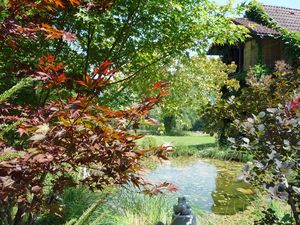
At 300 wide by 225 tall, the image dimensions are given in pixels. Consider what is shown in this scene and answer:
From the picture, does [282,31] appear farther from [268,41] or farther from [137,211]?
[137,211]

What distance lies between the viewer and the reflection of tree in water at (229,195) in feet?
25.2

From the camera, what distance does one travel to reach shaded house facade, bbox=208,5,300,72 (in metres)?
17.8

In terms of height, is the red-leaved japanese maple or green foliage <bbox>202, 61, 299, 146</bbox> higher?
green foliage <bbox>202, 61, 299, 146</bbox>

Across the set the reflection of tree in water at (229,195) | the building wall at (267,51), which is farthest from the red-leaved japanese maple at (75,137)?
the building wall at (267,51)

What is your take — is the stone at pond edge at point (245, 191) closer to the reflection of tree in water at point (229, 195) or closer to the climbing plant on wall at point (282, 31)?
the reflection of tree in water at point (229, 195)

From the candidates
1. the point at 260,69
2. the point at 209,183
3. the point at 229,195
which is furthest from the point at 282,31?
the point at 229,195

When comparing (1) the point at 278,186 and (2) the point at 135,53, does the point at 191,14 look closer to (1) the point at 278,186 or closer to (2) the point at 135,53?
(2) the point at 135,53

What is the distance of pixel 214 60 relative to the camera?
19.3m

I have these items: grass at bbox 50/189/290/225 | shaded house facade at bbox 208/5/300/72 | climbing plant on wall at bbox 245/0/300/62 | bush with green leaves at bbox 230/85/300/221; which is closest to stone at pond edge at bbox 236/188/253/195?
grass at bbox 50/189/290/225

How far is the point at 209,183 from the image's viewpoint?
34.9 feet

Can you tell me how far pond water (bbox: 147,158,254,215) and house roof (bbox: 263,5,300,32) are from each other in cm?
858

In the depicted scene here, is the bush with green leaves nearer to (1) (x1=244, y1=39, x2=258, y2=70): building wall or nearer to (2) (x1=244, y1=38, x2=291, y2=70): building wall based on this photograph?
(2) (x1=244, y1=38, x2=291, y2=70): building wall

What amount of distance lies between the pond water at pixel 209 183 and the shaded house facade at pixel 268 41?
21.9ft

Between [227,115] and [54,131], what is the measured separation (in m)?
2.49
